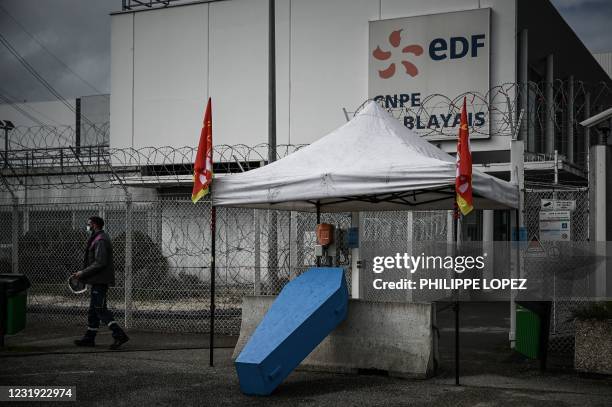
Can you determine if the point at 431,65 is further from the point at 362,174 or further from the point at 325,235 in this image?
the point at 362,174

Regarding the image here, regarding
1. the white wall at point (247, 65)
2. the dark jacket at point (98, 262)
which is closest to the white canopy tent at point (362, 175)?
the dark jacket at point (98, 262)

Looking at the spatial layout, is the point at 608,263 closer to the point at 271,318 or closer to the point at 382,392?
the point at 382,392

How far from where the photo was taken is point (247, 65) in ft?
76.0

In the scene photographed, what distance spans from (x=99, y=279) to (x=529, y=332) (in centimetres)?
621

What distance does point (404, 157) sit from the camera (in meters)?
9.30

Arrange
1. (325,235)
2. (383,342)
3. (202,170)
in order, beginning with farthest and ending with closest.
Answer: (325,235), (202,170), (383,342)

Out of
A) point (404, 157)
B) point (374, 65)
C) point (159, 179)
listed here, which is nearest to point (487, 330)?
point (404, 157)

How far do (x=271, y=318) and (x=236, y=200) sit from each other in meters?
1.79

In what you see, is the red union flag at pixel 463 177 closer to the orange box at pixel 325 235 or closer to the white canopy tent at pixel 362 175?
the white canopy tent at pixel 362 175

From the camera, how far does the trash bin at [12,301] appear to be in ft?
37.9

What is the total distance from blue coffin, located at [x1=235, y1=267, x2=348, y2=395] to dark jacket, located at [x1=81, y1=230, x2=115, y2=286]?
3503 millimetres

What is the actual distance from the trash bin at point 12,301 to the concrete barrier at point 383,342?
488 cm

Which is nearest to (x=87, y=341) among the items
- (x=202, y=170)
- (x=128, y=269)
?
(x=128, y=269)

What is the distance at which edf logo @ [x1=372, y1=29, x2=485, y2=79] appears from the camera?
19922 mm
